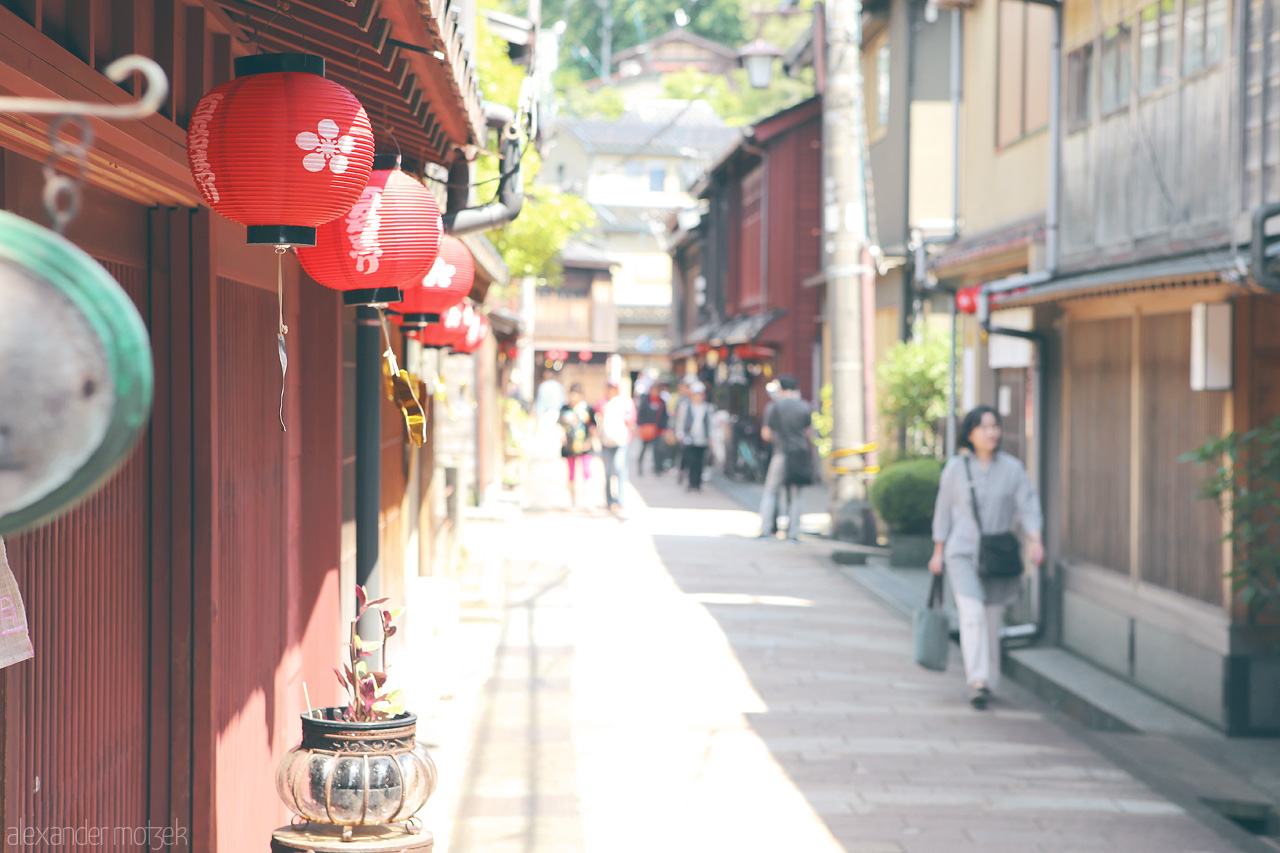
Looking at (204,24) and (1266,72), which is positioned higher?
(1266,72)

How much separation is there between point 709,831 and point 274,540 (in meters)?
2.61

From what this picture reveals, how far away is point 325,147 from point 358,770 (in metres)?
2.06

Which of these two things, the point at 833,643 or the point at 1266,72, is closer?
the point at 1266,72

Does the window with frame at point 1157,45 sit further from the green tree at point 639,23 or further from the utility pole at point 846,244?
the green tree at point 639,23

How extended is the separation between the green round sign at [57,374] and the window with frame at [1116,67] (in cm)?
972

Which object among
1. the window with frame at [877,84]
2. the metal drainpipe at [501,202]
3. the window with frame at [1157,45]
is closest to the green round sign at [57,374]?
the metal drainpipe at [501,202]

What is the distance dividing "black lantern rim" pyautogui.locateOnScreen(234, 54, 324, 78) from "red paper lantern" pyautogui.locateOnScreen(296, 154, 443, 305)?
97cm

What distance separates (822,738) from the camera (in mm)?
8250

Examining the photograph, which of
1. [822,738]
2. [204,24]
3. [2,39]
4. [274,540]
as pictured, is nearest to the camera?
[2,39]

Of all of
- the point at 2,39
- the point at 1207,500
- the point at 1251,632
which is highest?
the point at 2,39

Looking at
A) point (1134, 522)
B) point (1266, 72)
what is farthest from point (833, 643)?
point (1266, 72)

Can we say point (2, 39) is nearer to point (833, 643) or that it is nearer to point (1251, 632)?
point (1251, 632)

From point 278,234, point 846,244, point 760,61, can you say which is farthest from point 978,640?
point 760,61
